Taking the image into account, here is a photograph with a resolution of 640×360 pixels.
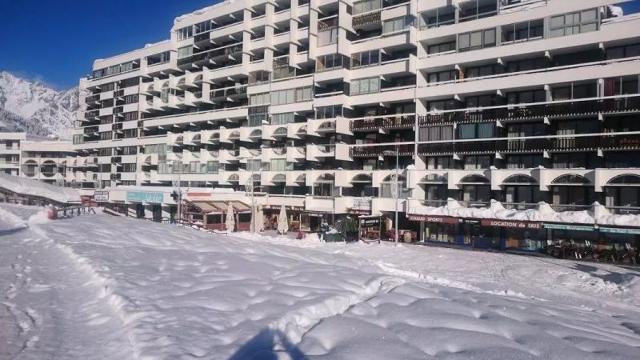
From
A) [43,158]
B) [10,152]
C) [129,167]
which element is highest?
[10,152]

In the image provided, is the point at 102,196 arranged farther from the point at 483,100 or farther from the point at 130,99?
the point at 483,100

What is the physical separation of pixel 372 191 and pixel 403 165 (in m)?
4.81

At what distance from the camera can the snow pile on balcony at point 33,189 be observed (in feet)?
158

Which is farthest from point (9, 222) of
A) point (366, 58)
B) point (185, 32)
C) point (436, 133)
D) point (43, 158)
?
point (43, 158)

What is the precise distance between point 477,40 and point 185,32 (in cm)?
5071

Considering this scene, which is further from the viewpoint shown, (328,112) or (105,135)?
(105,135)

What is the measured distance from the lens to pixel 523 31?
42750 millimetres

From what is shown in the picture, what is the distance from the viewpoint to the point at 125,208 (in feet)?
248

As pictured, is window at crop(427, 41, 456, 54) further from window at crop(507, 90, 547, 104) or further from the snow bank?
the snow bank

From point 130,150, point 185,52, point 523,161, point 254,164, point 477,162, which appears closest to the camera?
point 523,161

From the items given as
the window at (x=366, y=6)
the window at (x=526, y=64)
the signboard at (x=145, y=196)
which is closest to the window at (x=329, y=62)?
the window at (x=366, y=6)

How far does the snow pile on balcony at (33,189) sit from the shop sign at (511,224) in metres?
45.6

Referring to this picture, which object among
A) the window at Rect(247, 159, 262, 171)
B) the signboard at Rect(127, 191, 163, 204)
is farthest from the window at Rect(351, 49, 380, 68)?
the signboard at Rect(127, 191, 163, 204)

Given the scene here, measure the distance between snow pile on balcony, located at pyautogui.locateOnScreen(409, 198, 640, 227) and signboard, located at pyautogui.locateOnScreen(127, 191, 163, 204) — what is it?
121 ft
